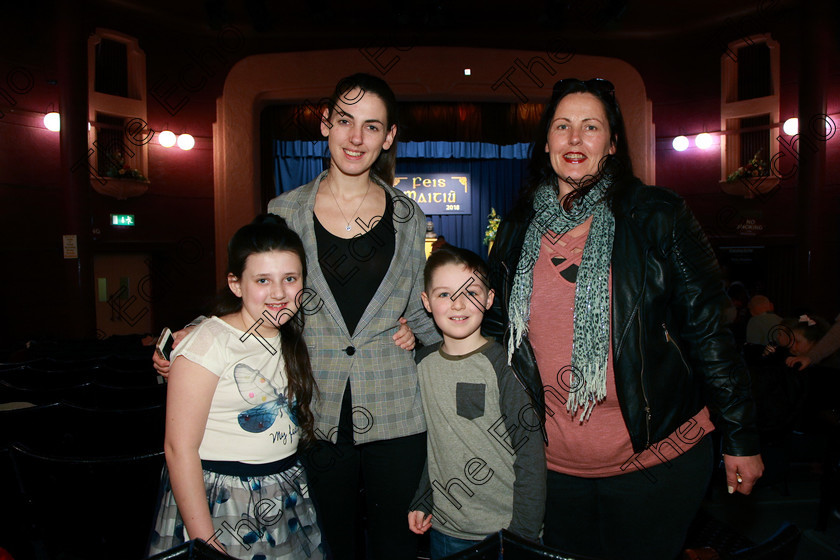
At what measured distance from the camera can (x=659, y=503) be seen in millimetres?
1269

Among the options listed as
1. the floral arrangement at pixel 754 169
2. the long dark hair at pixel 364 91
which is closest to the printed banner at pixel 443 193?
the floral arrangement at pixel 754 169

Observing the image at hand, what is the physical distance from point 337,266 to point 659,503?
39.1 inches

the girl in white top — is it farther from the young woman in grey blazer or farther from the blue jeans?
the blue jeans

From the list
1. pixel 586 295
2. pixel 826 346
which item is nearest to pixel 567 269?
pixel 586 295

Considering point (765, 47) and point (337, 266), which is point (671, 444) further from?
point (765, 47)

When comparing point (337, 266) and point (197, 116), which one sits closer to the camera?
point (337, 266)

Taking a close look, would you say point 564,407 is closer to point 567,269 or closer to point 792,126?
point 567,269

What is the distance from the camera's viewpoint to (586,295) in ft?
4.23

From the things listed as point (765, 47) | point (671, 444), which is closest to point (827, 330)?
point (671, 444)

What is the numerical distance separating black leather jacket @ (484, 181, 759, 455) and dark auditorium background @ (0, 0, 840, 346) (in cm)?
695

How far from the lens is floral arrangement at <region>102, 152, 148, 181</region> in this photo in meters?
7.12

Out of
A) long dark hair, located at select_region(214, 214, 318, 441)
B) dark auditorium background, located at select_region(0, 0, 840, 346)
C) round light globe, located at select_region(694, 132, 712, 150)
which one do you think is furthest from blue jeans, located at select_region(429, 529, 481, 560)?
round light globe, located at select_region(694, 132, 712, 150)

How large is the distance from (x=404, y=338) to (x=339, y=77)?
7.33 metres

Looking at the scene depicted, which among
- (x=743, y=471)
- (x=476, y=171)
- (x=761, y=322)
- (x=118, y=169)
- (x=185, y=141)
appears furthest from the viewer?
(x=476, y=171)
